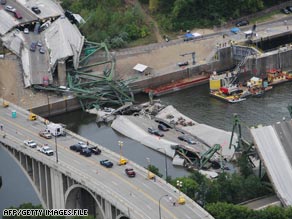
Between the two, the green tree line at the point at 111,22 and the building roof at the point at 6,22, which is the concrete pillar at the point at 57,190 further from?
the green tree line at the point at 111,22

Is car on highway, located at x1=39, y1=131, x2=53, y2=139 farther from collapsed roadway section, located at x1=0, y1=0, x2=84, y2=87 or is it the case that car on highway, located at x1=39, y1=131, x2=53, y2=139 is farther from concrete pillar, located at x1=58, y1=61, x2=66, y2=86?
concrete pillar, located at x1=58, y1=61, x2=66, y2=86

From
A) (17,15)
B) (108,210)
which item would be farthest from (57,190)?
(17,15)

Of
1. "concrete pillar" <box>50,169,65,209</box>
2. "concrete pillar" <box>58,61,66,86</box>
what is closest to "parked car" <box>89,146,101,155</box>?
"concrete pillar" <box>50,169,65,209</box>

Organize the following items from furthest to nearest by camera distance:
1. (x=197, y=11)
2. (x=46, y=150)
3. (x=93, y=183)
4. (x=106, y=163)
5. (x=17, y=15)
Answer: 1. (x=197, y=11)
2. (x=17, y=15)
3. (x=46, y=150)
4. (x=106, y=163)
5. (x=93, y=183)

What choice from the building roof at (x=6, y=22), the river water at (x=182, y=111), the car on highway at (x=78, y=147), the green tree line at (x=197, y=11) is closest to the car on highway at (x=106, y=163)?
the car on highway at (x=78, y=147)

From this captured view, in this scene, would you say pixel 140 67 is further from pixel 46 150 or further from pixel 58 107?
pixel 46 150

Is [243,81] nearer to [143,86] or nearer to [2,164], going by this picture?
[143,86]
